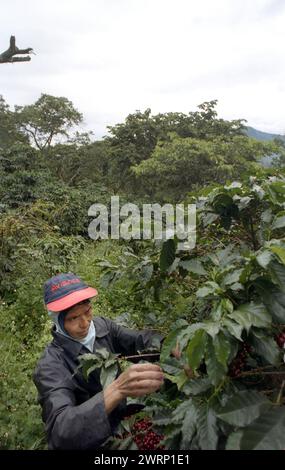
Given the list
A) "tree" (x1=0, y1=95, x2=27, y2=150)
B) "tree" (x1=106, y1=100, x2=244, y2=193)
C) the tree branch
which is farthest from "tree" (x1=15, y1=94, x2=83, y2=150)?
the tree branch

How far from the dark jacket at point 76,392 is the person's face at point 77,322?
0.05m

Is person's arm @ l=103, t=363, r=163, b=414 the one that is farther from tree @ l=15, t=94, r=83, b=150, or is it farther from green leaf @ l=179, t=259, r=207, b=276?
tree @ l=15, t=94, r=83, b=150

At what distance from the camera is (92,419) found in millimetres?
1325

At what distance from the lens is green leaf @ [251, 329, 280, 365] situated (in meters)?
1.03

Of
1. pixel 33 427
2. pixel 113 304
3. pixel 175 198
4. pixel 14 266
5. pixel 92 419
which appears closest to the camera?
pixel 92 419

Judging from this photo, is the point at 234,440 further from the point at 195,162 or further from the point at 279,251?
the point at 195,162

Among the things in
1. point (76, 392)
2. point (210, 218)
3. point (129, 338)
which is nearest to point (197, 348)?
point (210, 218)

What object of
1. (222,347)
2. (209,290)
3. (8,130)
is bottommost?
(222,347)

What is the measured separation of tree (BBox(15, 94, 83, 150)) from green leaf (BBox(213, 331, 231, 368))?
75.9 ft

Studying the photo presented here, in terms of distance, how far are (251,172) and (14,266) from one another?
5269mm

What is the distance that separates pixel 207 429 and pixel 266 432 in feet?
0.50

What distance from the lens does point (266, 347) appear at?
1037 mm
